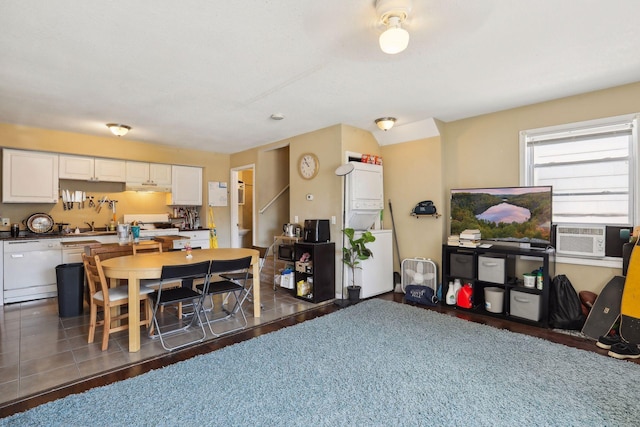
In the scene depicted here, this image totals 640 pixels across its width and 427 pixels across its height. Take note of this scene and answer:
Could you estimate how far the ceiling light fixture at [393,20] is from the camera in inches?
77.3

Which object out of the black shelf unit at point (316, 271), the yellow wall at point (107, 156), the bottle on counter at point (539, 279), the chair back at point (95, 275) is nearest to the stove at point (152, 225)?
the yellow wall at point (107, 156)

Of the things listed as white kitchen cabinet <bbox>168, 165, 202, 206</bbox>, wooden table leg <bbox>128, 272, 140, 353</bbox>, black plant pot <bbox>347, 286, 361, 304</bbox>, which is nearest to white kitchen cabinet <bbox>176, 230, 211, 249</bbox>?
white kitchen cabinet <bbox>168, 165, 202, 206</bbox>

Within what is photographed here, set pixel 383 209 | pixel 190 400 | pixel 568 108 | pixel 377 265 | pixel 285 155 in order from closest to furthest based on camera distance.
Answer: pixel 190 400 → pixel 568 108 → pixel 377 265 → pixel 383 209 → pixel 285 155

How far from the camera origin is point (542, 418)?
194 centimetres

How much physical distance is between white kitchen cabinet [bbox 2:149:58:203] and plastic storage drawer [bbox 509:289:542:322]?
677 cm

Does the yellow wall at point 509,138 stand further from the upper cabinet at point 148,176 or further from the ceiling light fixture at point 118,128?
the upper cabinet at point 148,176

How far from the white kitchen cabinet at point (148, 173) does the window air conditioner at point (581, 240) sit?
642 centimetres

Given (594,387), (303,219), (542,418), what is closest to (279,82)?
(303,219)

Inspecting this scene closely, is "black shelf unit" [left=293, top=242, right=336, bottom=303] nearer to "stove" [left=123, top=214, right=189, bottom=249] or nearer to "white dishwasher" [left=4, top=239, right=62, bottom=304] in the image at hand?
"stove" [left=123, top=214, right=189, bottom=249]

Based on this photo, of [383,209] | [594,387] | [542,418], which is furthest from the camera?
[383,209]

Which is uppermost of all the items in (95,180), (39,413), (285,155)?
(285,155)

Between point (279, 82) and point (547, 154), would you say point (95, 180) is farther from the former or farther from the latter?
point (547, 154)

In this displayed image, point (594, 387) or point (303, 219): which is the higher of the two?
point (303, 219)

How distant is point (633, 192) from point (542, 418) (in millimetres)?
2793
